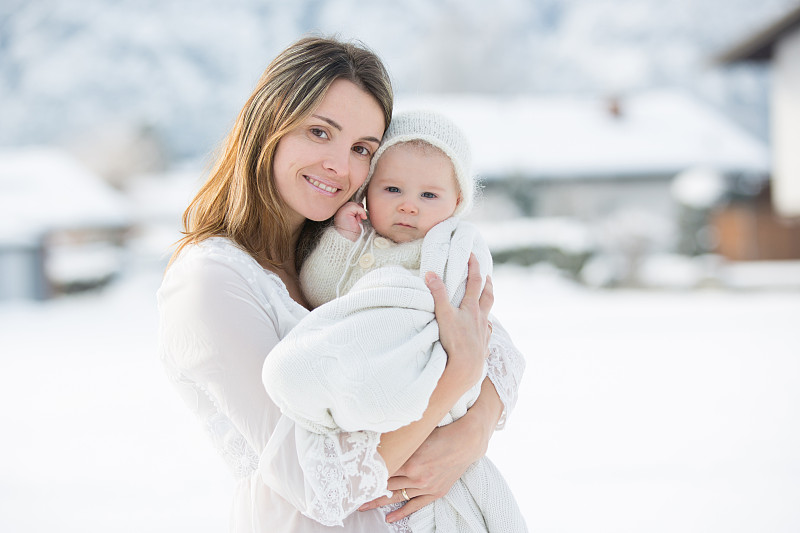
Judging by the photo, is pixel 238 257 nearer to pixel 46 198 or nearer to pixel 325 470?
pixel 325 470

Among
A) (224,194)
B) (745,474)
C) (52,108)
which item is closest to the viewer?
(224,194)

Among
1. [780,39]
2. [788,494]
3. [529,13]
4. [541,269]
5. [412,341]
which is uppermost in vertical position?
[529,13]

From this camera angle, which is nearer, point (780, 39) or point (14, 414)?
point (14, 414)

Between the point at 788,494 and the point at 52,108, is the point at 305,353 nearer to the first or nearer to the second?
the point at 788,494

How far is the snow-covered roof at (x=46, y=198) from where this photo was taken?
2067 centimetres

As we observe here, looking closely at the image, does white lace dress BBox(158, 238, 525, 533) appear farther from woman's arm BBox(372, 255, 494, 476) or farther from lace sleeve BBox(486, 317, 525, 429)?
lace sleeve BBox(486, 317, 525, 429)

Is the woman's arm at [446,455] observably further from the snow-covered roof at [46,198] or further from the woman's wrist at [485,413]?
the snow-covered roof at [46,198]

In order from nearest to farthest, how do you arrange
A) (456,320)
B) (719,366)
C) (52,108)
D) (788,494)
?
(456,320) < (788,494) < (719,366) < (52,108)

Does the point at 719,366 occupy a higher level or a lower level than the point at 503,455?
higher

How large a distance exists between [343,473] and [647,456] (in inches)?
182

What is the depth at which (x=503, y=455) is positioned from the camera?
18.8 feet

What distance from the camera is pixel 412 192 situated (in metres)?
2.10

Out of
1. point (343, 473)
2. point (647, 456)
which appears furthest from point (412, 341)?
point (647, 456)

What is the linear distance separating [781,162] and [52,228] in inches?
790
